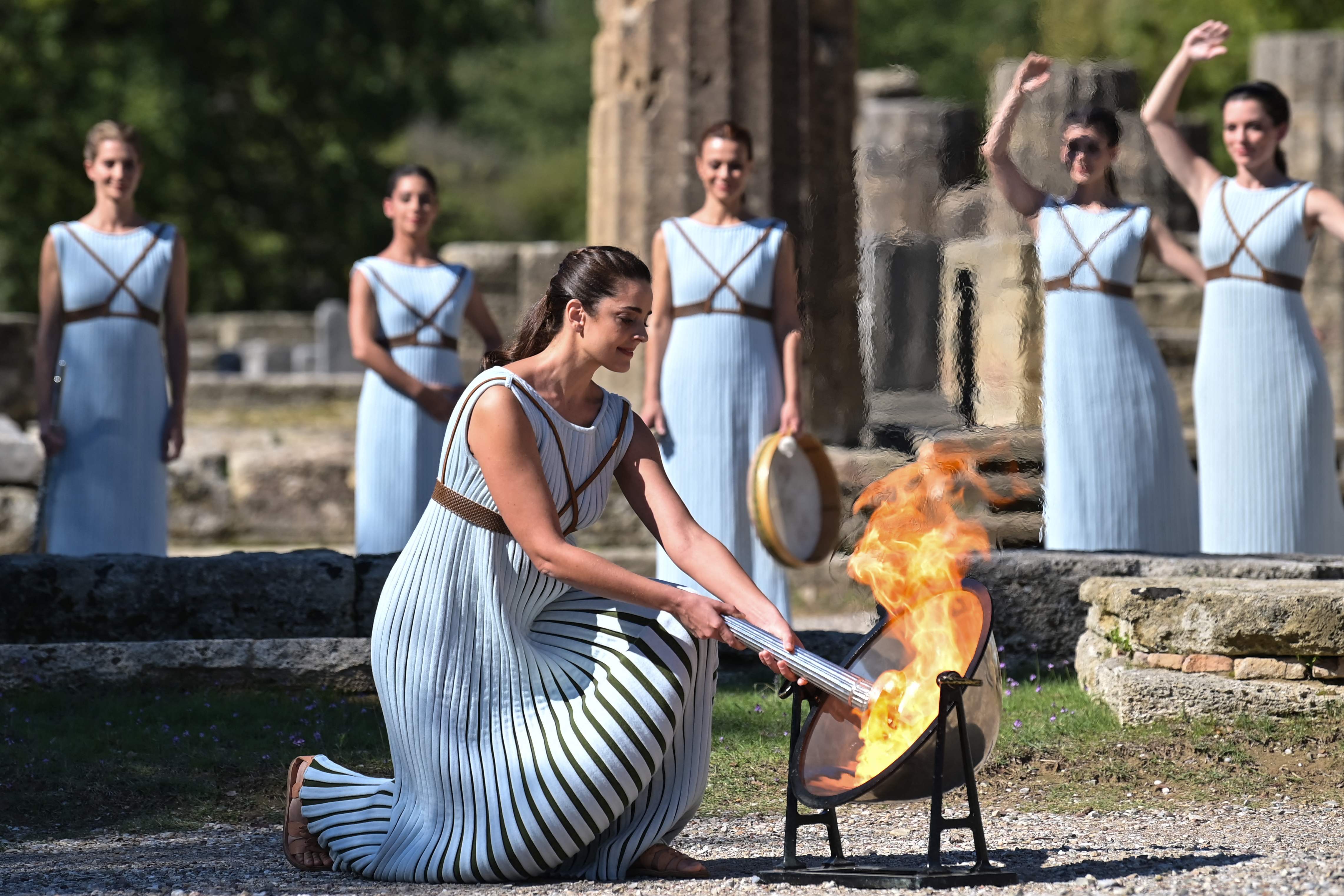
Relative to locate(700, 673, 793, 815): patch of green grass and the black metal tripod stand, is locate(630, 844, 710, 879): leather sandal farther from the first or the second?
locate(700, 673, 793, 815): patch of green grass

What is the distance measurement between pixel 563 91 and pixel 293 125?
24152 mm

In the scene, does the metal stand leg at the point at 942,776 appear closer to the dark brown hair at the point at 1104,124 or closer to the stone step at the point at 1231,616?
the stone step at the point at 1231,616

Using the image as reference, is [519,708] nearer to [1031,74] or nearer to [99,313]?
[1031,74]

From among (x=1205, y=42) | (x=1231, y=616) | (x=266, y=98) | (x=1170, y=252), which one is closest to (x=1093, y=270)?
(x=1170, y=252)

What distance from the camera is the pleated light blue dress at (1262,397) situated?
6785mm

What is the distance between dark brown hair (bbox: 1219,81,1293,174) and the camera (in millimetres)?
6578

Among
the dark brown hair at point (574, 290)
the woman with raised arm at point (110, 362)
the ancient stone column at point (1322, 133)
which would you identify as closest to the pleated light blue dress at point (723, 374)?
the woman with raised arm at point (110, 362)

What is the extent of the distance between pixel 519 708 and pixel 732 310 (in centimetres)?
329

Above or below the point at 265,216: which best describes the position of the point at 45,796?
below

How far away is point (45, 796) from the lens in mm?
4750

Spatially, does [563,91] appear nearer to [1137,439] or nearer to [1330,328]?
[1330,328]

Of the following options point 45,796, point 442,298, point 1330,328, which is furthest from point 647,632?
point 1330,328

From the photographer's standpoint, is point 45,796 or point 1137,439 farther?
point 1137,439

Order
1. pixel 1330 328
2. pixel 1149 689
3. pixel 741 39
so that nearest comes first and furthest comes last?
pixel 1149 689, pixel 741 39, pixel 1330 328
